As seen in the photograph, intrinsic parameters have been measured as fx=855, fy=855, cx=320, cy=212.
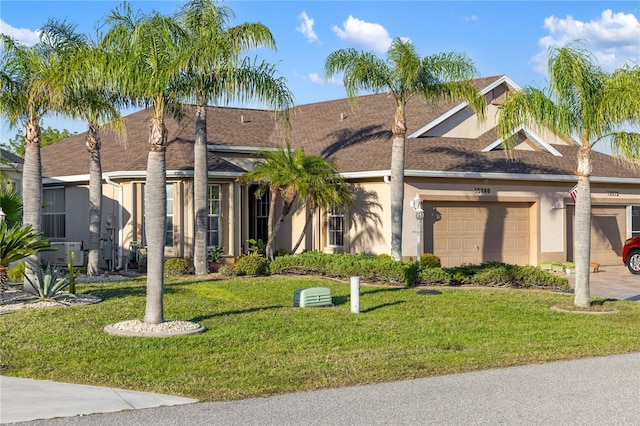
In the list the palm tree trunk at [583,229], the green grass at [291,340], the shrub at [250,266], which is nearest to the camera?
the green grass at [291,340]

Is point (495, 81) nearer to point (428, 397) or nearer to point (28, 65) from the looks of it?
point (28, 65)

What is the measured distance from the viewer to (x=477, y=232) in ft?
79.5

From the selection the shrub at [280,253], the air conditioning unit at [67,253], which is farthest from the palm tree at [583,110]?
the air conditioning unit at [67,253]

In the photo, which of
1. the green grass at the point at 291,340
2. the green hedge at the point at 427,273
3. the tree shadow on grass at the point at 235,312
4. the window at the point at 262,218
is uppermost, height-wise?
the window at the point at 262,218

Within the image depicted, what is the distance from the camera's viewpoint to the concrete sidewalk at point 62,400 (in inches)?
318

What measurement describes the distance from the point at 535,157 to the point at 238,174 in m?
9.16

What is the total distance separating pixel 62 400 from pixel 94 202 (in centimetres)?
1264

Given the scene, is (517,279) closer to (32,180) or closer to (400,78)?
(400,78)

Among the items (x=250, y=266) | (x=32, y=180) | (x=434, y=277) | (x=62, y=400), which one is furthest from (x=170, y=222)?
(x=62, y=400)

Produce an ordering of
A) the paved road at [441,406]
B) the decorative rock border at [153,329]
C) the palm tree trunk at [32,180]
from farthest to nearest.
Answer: the palm tree trunk at [32,180] < the decorative rock border at [153,329] < the paved road at [441,406]

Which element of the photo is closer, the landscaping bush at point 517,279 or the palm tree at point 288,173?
the landscaping bush at point 517,279

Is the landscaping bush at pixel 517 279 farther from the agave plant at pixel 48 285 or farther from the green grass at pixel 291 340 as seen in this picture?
the agave plant at pixel 48 285

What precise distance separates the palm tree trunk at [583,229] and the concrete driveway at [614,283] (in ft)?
9.00

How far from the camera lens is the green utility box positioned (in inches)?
610
